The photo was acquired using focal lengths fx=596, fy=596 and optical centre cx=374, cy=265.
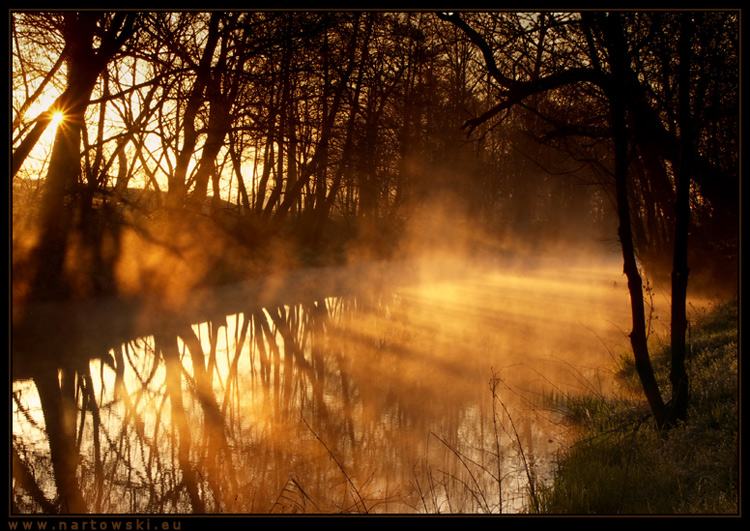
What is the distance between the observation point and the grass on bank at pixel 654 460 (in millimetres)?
3828

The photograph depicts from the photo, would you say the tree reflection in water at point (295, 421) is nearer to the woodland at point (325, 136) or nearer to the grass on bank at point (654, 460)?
the grass on bank at point (654, 460)

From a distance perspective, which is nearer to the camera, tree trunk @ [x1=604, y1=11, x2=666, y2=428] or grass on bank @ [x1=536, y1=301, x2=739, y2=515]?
grass on bank @ [x1=536, y1=301, x2=739, y2=515]

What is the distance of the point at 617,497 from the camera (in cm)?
403

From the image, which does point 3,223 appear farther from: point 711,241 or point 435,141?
point 435,141

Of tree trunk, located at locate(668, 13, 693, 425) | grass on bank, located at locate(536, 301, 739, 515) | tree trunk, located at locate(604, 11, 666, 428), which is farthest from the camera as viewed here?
tree trunk, located at locate(604, 11, 666, 428)

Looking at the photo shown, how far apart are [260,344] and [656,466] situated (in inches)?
279

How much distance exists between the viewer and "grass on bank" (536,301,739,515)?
3828 mm

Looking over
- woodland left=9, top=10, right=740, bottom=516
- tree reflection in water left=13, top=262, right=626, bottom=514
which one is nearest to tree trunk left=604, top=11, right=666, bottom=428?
woodland left=9, top=10, right=740, bottom=516

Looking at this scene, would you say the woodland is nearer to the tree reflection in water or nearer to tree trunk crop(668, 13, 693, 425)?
tree trunk crop(668, 13, 693, 425)

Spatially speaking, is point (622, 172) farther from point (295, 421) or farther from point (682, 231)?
point (295, 421)

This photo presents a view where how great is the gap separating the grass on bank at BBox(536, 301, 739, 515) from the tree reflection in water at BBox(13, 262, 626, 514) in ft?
1.30

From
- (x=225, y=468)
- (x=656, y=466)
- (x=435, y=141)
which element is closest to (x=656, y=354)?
(x=656, y=466)

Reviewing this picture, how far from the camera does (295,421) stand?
19.9 ft

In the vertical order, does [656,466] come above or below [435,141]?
below
